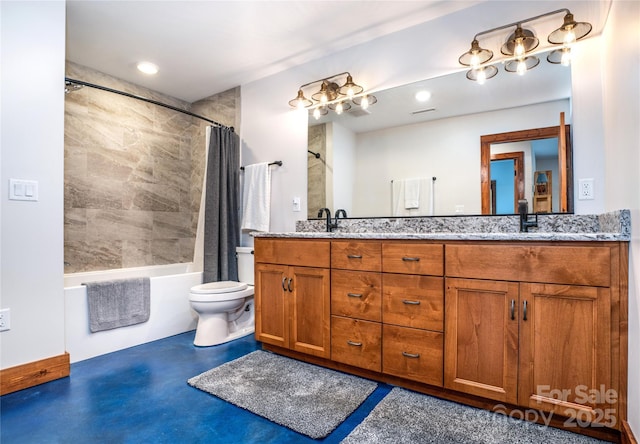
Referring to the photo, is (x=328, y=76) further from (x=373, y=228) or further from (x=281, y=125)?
(x=373, y=228)

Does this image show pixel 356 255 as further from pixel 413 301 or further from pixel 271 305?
pixel 271 305

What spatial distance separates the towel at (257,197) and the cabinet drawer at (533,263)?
6.02 feet

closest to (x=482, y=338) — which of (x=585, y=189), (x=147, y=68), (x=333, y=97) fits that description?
(x=585, y=189)

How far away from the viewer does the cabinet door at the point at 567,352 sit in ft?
4.39

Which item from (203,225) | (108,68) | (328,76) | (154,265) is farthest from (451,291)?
(108,68)

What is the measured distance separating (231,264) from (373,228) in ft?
4.95

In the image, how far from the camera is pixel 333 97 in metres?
2.68

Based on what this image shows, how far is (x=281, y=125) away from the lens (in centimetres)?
304

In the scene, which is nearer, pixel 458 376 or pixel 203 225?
pixel 458 376

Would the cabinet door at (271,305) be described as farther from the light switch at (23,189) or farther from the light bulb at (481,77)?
the light bulb at (481,77)

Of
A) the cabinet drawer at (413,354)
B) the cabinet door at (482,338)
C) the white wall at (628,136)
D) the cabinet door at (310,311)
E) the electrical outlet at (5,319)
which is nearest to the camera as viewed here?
the white wall at (628,136)

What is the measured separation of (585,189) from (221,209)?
Result: 277cm

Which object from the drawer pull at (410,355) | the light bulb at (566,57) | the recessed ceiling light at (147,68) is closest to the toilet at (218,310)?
the drawer pull at (410,355)

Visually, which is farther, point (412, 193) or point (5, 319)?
point (412, 193)
